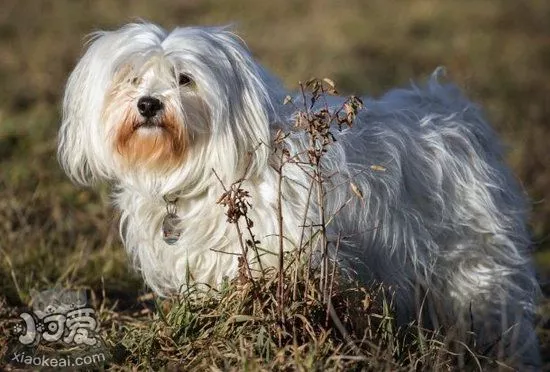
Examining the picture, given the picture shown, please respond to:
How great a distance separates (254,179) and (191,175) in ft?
0.93

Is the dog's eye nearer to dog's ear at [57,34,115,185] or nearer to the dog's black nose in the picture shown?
the dog's black nose

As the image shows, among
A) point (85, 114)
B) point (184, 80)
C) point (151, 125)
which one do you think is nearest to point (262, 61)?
point (85, 114)

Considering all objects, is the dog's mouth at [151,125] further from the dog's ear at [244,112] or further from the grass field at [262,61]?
the grass field at [262,61]

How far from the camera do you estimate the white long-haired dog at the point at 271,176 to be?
14.6 ft

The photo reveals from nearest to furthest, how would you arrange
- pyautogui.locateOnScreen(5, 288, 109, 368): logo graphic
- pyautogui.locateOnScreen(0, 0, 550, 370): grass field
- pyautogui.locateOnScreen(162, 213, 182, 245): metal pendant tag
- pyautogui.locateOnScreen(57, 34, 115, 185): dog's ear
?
pyautogui.locateOnScreen(5, 288, 109, 368): logo graphic, pyautogui.locateOnScreen(57, 34, 115, 185): dog's ear, pyautogui.locateOnScreen(162, 213, 182, 245): metal pendant tag, pyautogui.locateOnScreen(0, 0, 550, 370): grass field

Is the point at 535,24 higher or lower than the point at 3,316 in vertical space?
higher

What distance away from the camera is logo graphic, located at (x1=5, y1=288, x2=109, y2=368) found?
432 centimetres

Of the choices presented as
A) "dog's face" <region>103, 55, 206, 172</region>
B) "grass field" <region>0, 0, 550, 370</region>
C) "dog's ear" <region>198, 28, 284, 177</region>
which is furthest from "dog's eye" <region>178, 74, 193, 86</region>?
"grass field" <region>0, 0, 550, 370</region>

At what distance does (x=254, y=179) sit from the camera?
14.8ft

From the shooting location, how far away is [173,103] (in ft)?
14.2

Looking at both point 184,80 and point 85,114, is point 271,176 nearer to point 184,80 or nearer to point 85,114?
point 184,80

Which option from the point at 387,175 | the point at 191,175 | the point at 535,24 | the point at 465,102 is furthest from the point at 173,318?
the point at 535,24

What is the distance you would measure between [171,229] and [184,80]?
0.71m

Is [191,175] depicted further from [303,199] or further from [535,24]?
[535,24]
